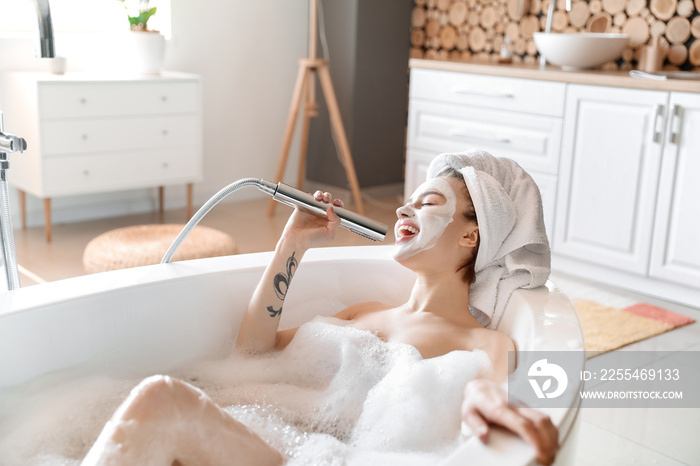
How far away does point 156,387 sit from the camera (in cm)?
124

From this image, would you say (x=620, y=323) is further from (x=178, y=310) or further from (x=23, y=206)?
(x=23, y=206)

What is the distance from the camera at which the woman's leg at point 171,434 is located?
1173 millimetres

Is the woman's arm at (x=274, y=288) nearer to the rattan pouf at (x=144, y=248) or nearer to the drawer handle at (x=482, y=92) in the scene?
the rattan pouf at (x=144, y=248)

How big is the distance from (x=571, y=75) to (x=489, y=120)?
0.45 meters

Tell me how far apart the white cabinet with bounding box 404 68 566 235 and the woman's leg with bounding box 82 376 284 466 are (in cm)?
234

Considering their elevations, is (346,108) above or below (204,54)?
below

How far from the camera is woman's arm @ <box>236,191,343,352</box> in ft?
5.62

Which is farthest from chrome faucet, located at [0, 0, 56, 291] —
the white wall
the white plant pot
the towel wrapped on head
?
the white wall

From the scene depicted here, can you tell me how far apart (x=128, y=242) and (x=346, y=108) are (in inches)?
82.6

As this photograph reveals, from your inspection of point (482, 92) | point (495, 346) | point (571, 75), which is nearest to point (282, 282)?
point (495, 346)

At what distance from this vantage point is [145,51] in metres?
3.70

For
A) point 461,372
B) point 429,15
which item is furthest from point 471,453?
point 429,15

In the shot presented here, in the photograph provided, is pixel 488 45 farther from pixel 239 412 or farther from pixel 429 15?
pixel 239 412

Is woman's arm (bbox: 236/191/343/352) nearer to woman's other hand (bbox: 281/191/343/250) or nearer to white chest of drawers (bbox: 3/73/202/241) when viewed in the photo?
woman's other hand (bbox: 281/191/343/250)
